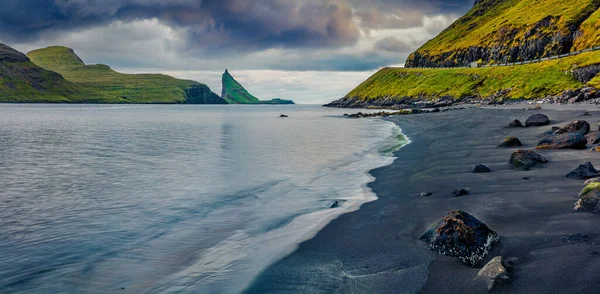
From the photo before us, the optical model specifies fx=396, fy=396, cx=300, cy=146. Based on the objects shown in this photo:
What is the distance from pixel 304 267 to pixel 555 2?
166051 mm

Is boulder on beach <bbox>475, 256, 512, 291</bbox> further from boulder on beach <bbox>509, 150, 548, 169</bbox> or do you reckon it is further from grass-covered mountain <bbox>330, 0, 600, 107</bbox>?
grass-covered mountain <bbox>330, 0, 600, 107</bbox>

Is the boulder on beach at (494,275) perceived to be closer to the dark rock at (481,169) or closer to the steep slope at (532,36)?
the dark rock at (481,169)

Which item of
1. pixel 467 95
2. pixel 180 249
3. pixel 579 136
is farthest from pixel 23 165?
pixel 467 95

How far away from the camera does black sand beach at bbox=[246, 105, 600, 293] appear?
6.14m

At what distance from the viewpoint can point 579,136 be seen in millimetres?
16625

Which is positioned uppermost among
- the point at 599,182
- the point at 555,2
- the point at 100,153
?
the point at 555,2

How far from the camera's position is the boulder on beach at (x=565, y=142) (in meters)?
16.4

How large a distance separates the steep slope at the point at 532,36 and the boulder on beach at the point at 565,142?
94.2m

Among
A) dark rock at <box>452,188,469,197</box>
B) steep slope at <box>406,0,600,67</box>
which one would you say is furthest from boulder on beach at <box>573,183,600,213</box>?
steep slope at <box>406,0,600,67</box>

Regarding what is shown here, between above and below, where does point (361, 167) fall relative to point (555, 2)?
below

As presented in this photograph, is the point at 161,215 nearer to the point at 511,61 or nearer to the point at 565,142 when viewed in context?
the point at 565,142

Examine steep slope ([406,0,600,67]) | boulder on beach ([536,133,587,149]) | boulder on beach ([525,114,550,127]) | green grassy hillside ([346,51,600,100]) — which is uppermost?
steep slope ([406,0,600,67])

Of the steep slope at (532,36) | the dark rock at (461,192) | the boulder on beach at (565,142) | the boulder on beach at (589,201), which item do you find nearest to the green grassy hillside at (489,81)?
the steep slope at (532,36)

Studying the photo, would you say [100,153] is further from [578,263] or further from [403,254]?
[578,263]
